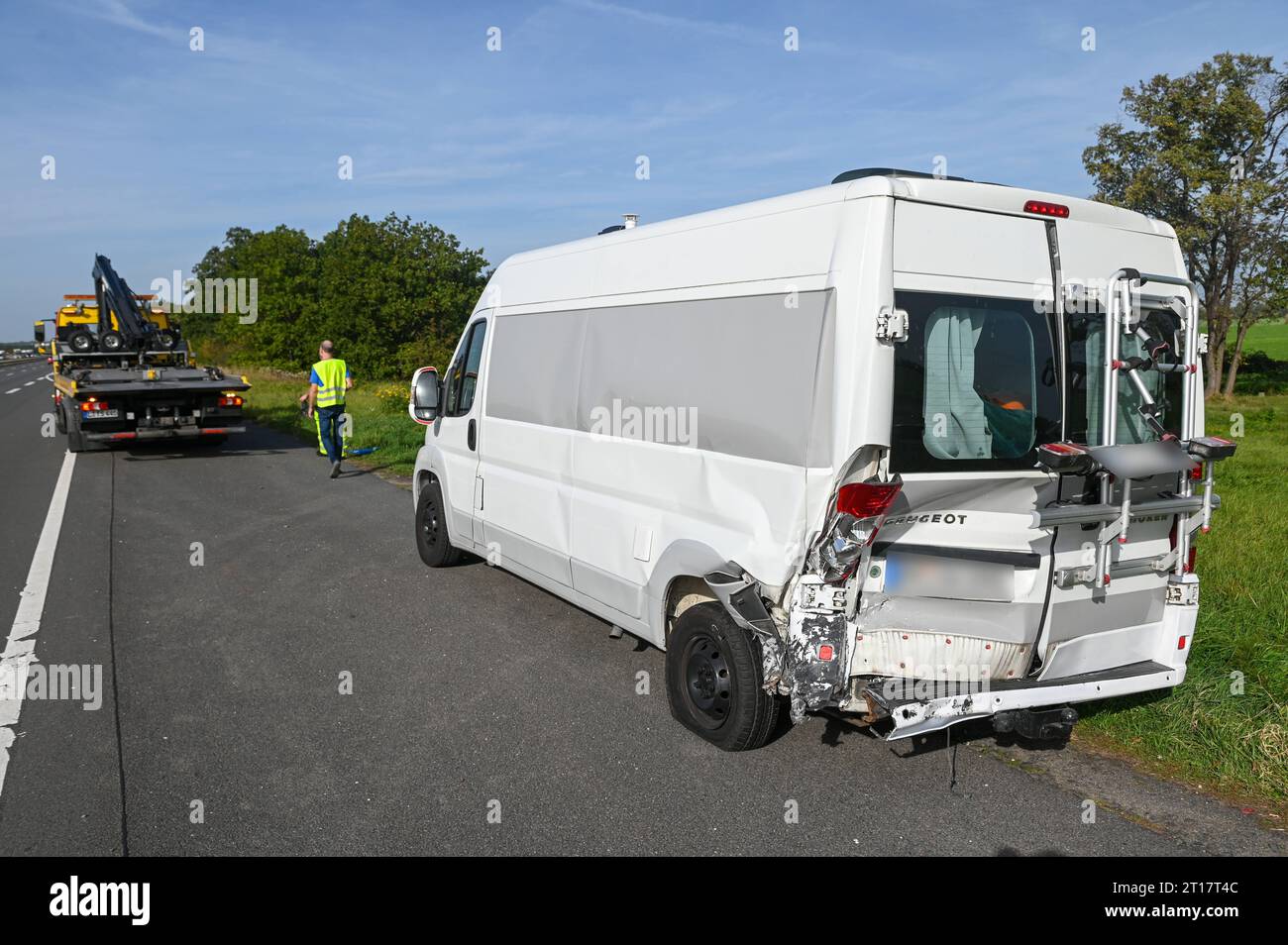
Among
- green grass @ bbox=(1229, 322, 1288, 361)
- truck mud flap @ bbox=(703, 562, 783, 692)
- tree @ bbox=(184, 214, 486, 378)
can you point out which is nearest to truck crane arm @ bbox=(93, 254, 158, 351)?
truck mud flap @ bbox=(703, 562, 783, 692)

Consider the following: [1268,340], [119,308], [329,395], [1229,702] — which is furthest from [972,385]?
[1268,340]

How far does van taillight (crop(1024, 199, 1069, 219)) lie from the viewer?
427cm

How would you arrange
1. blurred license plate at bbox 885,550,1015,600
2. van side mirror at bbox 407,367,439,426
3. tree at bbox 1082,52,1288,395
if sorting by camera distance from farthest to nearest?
tree at bbox 1082,52,1288,395, van side mirror at bbox 407,367,439,426, blurred license plate at bbox 885,550,1015,600

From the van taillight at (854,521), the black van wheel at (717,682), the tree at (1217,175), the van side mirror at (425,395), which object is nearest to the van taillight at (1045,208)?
the van taillight at (854,521)

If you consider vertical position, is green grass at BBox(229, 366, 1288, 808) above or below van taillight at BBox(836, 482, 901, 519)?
below

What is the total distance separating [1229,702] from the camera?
4762 millimetres

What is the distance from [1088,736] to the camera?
189 inches

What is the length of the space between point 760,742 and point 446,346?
146 feet

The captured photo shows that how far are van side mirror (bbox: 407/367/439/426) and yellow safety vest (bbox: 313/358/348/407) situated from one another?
619 centimetres

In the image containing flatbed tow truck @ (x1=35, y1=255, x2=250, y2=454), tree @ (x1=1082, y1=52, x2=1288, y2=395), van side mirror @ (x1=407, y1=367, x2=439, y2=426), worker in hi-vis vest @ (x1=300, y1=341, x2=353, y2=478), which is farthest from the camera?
tree @ (x1=1082, y1=52, x2=1288, y2=395)

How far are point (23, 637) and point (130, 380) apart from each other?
31.9 feet

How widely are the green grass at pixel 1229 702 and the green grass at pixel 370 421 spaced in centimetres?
971

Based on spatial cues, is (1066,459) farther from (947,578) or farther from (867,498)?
(867,498)

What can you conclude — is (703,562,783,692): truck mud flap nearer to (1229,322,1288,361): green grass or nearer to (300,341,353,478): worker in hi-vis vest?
(300,341,353,478): worker in hi-vis vest
